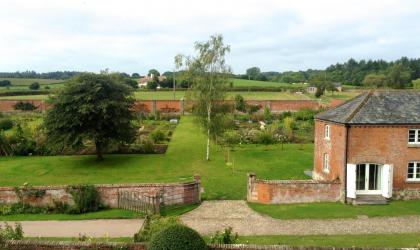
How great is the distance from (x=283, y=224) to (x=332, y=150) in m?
7.18

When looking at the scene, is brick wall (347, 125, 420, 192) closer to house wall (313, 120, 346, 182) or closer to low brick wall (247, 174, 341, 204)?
house wall (313, 120, 346, 182)

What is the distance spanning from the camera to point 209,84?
32.8m

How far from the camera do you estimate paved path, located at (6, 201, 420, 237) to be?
55.6ft

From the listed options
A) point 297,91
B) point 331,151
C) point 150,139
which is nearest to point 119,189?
point 331,151

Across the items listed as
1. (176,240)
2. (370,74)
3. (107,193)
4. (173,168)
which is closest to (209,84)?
(173,168)

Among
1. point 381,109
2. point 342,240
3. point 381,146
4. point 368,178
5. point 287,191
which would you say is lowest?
point 342,240

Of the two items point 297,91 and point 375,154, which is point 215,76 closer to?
point 375,154

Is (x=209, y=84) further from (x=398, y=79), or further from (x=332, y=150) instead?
(x=398, y=79)

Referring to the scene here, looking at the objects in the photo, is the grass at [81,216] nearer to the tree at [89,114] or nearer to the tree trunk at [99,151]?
the tree at [89,114]

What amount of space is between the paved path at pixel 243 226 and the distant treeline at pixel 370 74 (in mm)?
83566

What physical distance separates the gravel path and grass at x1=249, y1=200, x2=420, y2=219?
1.78ft

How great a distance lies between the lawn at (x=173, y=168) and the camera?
25.7 meters

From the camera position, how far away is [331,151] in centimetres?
2359

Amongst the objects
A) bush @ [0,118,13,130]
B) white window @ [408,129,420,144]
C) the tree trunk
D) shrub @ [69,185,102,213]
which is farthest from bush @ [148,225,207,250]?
bush @ [0,118,13,130]
